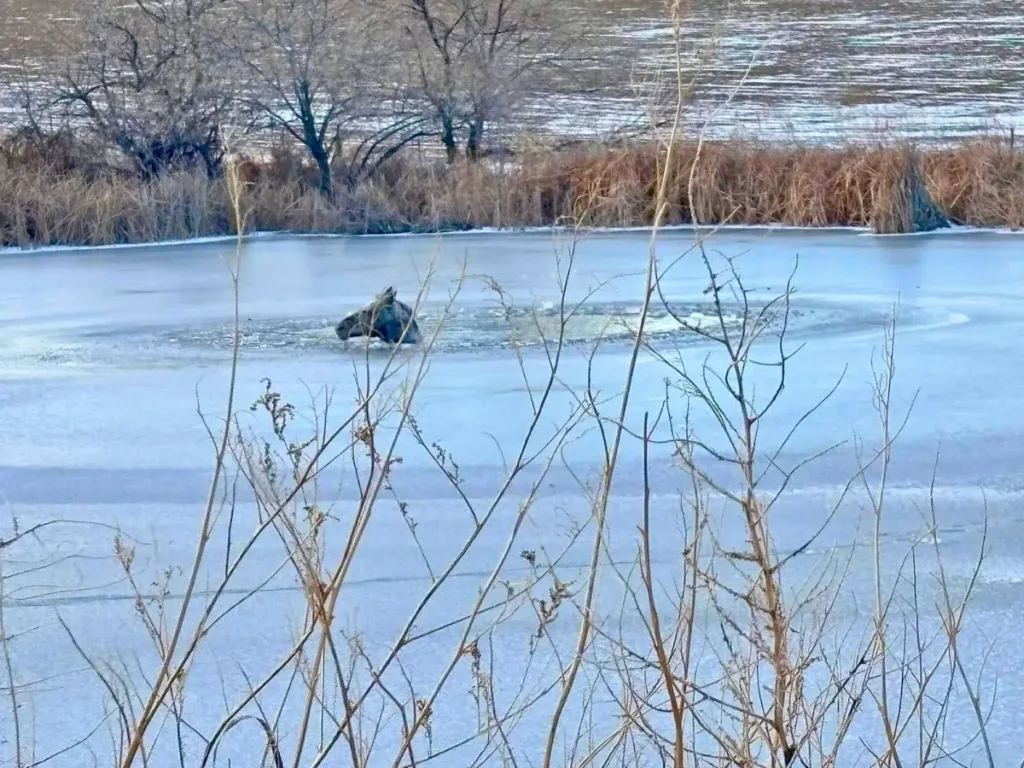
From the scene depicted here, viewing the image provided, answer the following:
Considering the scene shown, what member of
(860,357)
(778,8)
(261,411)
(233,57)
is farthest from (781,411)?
(778,8)

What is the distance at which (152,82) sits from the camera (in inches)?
591

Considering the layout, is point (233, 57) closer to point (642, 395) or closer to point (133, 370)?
point (133, 370)

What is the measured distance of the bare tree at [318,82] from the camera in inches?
581

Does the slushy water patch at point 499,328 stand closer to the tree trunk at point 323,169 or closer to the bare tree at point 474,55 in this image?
the tree trunk at point 323,169

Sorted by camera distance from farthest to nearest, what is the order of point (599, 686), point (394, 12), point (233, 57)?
point (394, 12) → point (233, 57) → point (599, 686)

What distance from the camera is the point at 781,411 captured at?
6.59m

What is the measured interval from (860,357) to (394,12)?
9.97 metres

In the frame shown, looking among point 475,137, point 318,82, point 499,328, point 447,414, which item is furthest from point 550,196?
point 447,414

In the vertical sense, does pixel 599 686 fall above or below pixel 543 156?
below

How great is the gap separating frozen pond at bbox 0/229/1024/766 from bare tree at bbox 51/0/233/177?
120 inches

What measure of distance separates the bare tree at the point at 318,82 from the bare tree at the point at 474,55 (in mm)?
393

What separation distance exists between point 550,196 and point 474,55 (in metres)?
3.01

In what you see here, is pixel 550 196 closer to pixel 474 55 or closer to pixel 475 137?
pixel 475 137

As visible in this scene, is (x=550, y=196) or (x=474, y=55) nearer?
(x=550, y=196)
